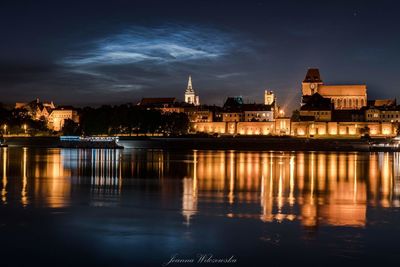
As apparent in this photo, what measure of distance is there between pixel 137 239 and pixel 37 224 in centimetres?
296

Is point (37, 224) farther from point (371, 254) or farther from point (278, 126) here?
point (278, 126)

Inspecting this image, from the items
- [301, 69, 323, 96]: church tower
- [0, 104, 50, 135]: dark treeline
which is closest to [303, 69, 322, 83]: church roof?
[301, 69, 323, 96]: church tower

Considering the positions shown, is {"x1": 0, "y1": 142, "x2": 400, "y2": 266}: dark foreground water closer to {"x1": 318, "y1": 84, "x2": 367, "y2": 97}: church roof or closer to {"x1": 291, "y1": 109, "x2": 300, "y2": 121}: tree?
{"x1": 291, "y1": 109, "x2": 300, "y2": 121}: tree

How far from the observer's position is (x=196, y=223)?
14805mm

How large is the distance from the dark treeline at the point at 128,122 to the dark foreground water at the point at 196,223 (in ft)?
229

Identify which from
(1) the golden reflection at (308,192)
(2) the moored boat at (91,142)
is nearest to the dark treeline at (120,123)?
(2) the moored boat at (91,142)

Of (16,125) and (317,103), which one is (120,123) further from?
(317,103)

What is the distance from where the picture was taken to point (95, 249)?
1194 centimetres

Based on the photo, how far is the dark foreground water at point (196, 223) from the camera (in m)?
11.5

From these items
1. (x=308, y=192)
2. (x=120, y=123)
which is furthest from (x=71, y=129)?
(x=308, y=192)

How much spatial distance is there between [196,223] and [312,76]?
123 m

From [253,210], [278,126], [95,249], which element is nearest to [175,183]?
[253,210]

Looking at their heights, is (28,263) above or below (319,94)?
below

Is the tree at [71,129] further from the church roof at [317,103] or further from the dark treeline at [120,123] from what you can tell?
the church roof at [317,103]
